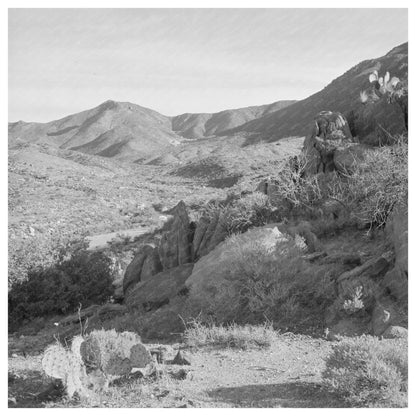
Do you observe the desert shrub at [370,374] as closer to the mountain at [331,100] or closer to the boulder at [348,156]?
the boulder at [348,156]

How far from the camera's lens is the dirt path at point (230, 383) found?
614 cm

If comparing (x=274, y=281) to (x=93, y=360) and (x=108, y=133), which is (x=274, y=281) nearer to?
(x=93, y=360)

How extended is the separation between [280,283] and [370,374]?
12.2 ft

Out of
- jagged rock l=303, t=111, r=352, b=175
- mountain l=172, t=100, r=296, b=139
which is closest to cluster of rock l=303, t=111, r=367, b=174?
jagged rock l=303, t=111, r=352, b=175

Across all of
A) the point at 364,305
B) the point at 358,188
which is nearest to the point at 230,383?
the point at 364,305

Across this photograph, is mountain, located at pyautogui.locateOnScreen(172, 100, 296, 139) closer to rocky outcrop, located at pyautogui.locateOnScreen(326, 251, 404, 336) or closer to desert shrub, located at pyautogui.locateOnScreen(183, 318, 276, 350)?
rocky outcrop, located at pyautogui.locateOnScreen(326, 251, 404, 336)

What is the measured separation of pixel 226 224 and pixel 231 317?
3391 millimetres

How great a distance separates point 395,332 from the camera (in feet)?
25.5

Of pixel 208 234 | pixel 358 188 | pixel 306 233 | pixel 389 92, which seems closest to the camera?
pixel 306 233

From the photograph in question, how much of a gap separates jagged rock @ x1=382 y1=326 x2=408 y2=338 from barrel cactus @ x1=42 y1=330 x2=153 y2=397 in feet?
11.6

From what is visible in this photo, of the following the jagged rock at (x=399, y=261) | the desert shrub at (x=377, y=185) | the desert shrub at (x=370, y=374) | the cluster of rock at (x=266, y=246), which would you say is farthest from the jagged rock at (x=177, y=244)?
the desert shrub at (x=370, y=374)

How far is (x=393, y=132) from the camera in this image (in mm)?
13141

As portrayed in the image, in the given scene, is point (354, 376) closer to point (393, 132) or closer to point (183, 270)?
point (183, 270)

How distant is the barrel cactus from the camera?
6137 mm
